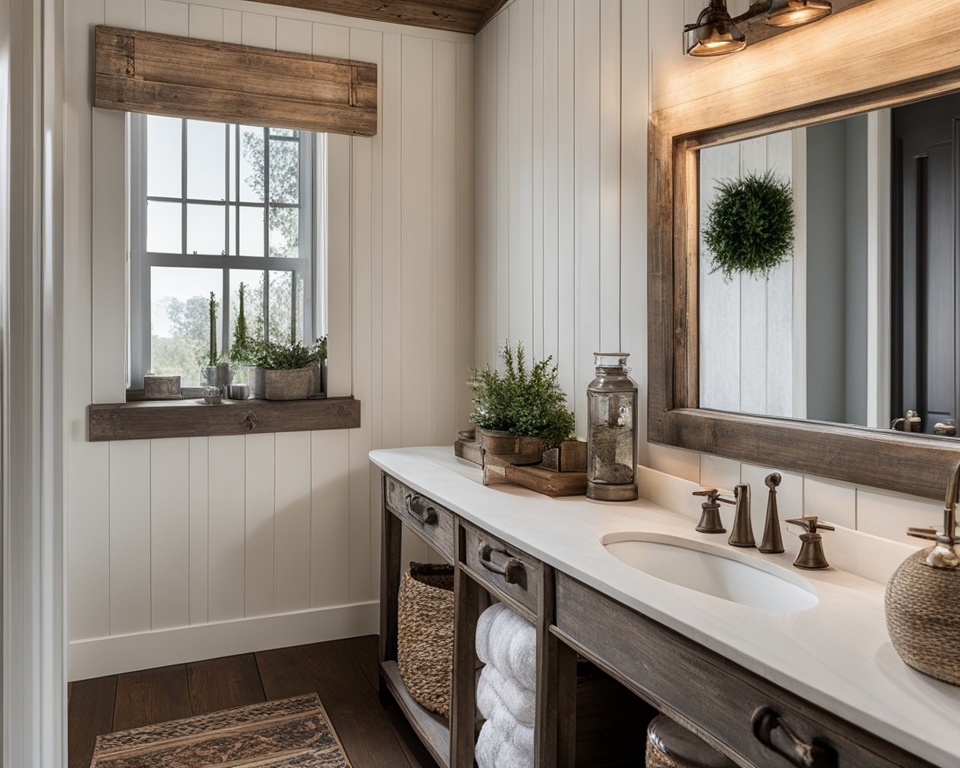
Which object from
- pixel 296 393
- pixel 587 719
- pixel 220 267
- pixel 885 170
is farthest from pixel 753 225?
pixel 220 267

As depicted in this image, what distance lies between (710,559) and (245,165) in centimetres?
242

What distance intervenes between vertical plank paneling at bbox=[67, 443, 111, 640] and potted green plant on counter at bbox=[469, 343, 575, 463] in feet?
4.66

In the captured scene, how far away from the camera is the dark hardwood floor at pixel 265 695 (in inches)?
93.2

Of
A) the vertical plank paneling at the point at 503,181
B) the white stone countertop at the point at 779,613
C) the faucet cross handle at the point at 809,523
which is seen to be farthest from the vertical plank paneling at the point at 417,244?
the faucet cross handle at the point at 809,523

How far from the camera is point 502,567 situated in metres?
1.71

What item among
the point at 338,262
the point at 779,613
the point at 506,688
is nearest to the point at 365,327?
the point at 338,262

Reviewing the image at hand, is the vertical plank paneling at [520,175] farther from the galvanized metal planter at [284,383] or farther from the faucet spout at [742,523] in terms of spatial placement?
the faucet spout at [742,523]

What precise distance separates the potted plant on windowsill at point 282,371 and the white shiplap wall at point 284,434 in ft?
0.34

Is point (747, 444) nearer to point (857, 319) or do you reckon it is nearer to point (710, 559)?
point (710, 559)

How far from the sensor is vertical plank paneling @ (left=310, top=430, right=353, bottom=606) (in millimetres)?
3115

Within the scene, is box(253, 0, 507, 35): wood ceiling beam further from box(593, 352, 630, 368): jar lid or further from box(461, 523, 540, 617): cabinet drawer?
box(461, 523, 540, 617): cabinet drawer

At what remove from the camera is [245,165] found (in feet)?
10.3

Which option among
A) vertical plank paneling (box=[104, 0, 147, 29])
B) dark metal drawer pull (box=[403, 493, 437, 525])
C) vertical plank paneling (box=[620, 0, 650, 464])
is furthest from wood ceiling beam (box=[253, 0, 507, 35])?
dark metal drawer pull (box=[403, 493, 437, 525])

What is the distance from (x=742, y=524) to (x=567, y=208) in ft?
4.19
